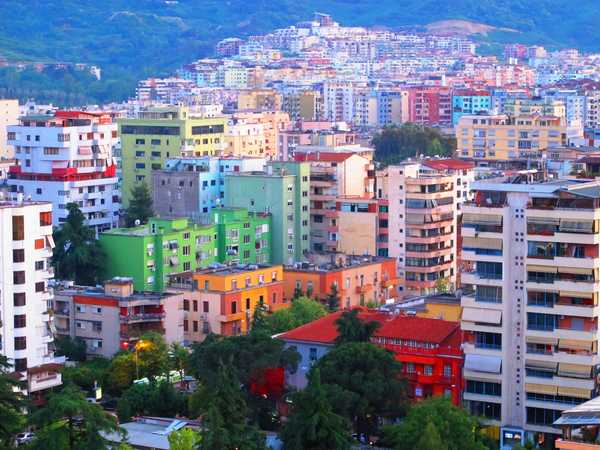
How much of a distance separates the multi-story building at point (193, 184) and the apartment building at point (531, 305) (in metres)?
13.2

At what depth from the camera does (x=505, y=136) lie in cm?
4284

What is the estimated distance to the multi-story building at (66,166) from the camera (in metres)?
32.9

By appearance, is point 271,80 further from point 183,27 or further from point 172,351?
point 172,351

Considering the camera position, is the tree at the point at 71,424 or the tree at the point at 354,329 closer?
the tree at the point at 71,424

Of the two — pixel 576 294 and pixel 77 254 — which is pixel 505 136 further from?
pixel 576 294

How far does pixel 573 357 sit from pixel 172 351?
6878mm

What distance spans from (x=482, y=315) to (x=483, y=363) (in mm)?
604

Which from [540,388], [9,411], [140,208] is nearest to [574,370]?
[540,388]

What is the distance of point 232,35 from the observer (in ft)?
380

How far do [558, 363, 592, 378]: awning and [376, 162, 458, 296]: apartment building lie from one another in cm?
1096

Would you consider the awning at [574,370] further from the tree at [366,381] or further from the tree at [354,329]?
the tree at [354,329]

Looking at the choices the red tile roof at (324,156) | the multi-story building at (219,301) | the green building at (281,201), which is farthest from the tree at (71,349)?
the red tile roof at (324,156)

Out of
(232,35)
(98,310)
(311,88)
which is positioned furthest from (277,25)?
(98,310)

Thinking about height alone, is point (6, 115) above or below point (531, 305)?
above
